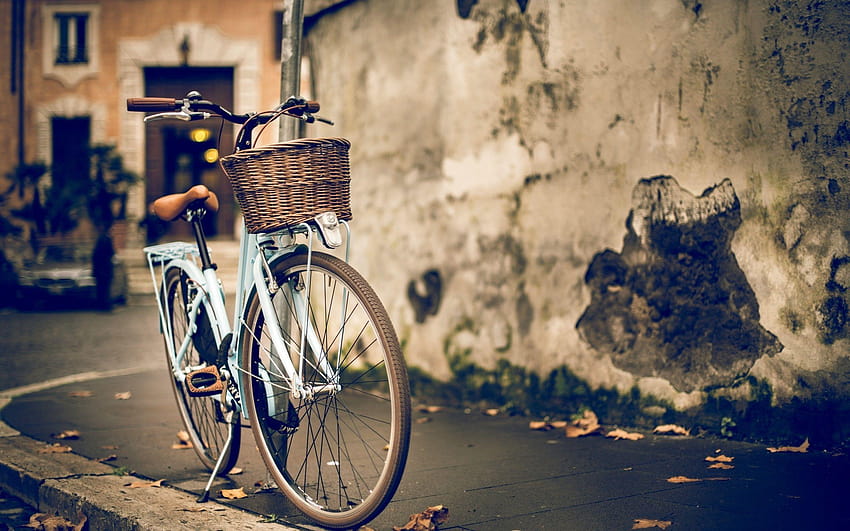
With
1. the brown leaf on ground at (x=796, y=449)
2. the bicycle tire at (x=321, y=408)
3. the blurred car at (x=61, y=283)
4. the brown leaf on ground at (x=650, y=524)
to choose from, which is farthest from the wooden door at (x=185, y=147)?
the brown leaf on ground at (x=650, y=524)

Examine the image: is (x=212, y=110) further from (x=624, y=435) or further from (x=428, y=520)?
(x=624, y=435)

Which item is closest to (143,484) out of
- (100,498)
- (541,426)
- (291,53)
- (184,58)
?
(100,498)

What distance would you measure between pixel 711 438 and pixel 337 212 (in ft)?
7.51

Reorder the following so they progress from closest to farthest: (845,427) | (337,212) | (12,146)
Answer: (337,212)
(845,427)
(12,146)

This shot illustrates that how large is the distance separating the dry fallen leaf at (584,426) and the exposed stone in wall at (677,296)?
33 centimetres

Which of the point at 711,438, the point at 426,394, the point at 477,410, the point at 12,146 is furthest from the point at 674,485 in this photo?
the point at 12,146

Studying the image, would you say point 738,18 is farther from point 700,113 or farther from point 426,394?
point 426,394

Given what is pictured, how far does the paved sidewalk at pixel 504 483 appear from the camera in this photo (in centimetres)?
352

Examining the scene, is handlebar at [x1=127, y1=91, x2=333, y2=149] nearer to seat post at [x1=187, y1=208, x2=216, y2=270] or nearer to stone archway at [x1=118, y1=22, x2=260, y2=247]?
seat post at [x1=187, y1=208, x2=216, y2=270]

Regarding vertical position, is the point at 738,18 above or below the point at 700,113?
above

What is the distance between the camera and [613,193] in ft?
17.1

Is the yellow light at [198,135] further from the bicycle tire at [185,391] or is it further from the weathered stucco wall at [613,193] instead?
the bicycle tire at [185,391]

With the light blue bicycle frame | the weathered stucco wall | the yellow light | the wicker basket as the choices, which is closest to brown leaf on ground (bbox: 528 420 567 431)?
the weathered stucco wall

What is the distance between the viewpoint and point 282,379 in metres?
3.78
